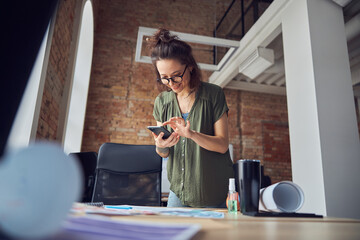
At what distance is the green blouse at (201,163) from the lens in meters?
1.56

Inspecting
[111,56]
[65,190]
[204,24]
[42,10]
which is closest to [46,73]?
[42,10]

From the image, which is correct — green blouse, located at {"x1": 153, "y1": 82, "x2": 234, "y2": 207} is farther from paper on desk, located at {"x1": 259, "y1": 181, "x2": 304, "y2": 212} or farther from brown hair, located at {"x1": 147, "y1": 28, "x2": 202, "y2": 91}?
paper on desk, located at {"x1": 259, "y1": 181, "x2": 304, "y2": 212}

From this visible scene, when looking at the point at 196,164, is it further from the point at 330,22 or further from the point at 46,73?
the point at 330,22

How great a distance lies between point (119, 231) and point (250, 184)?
741mm

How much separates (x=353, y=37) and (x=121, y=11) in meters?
4.83

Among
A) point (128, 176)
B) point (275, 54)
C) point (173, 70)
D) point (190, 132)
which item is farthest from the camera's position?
point (275, 54)

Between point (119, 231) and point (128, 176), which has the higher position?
point (128, 176)

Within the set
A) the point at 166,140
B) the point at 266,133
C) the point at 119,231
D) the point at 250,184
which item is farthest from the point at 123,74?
the point at 119,231

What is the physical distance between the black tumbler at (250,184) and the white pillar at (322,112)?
5.80 ft

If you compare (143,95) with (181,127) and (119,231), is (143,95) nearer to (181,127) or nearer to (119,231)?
(181,127)

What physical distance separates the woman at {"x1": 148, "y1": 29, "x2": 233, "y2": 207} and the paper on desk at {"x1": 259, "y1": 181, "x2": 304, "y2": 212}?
0.54 metres

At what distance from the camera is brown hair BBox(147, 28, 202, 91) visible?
1725 mm

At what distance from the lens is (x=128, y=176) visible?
2191 millimetres

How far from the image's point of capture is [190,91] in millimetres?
1819
